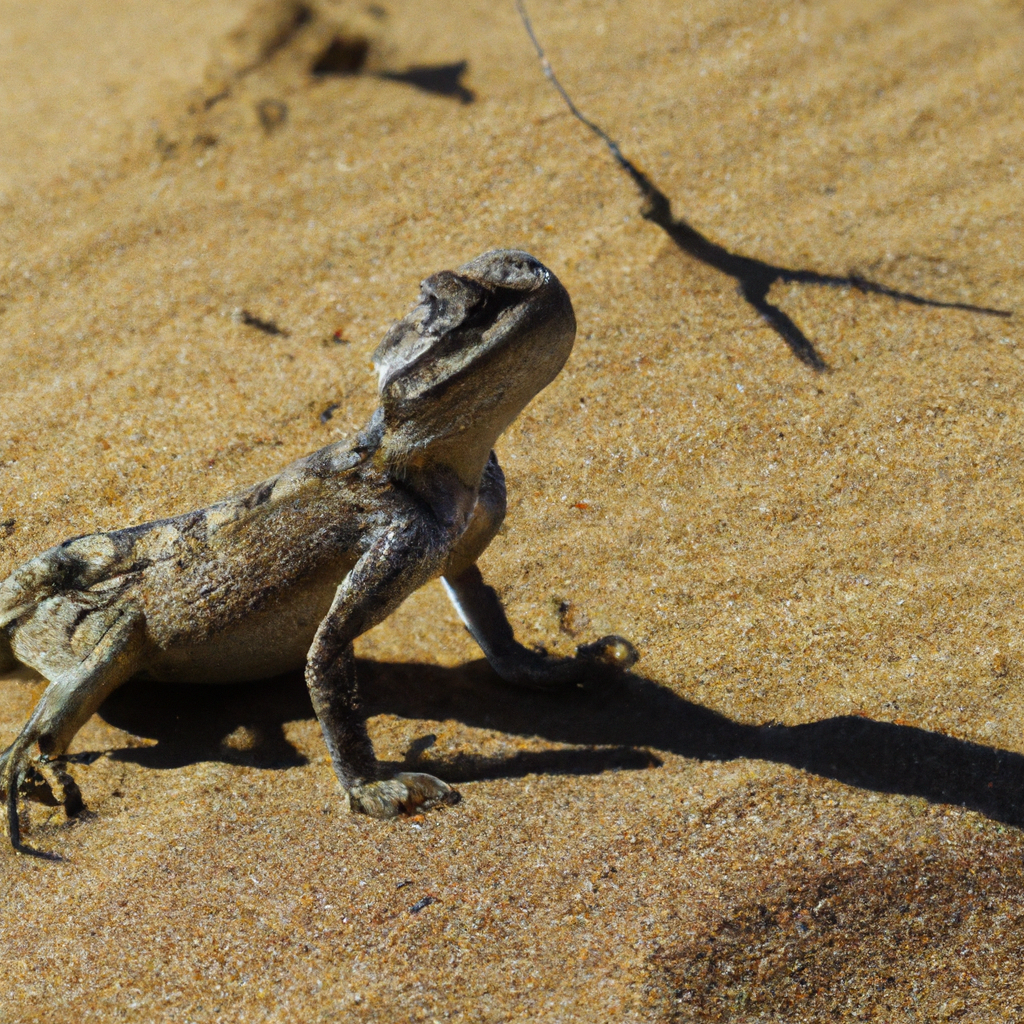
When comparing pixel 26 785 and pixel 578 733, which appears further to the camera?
pixel 578 733

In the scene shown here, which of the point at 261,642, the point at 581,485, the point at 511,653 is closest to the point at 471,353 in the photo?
the point at 261,642

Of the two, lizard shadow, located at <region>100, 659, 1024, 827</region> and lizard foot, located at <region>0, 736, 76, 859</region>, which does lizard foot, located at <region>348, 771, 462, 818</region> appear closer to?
lizard shadow, located at <region>100, 659, 1024, 827</region>

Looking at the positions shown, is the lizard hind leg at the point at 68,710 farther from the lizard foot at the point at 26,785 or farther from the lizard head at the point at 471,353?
the lizard head at the point at 471,353

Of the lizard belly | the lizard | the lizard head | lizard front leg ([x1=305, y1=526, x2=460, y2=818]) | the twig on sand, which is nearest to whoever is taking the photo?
the lizard head

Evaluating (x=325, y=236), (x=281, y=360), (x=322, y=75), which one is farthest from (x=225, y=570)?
(x=322, y=75)

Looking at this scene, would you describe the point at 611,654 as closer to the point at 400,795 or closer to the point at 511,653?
the point at 511,653

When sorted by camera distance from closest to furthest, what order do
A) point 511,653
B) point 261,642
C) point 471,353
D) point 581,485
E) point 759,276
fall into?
1. point 471,353
2. point 261,642
3. point 511,653
4. point 581,485
5. point 759,276

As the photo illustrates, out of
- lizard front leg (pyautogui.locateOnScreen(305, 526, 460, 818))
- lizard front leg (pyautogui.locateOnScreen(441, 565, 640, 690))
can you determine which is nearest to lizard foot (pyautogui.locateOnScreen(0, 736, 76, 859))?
lizard front leg (pyautogui.locateOnScreen(305, 526, 460, 818))
